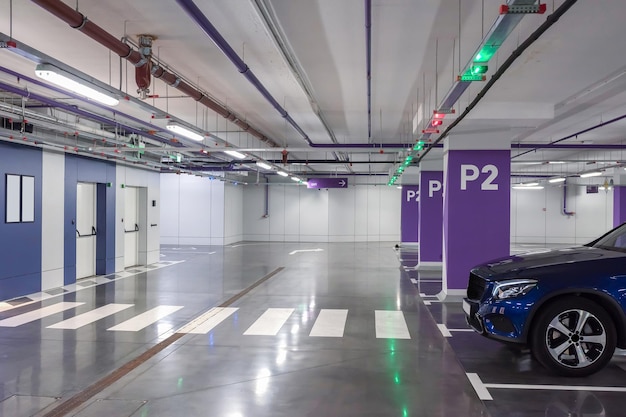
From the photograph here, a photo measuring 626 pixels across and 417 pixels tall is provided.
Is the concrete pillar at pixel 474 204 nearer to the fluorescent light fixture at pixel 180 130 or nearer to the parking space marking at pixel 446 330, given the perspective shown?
the parking space marking at pixel 446 330

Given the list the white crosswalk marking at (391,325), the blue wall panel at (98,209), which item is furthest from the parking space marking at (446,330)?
the blue wall panel at (98,209)

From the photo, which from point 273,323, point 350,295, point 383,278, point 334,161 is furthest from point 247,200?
point 273,323

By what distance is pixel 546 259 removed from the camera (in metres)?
5.05

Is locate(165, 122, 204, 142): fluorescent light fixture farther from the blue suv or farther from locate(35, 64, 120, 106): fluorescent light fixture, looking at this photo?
the blue suv

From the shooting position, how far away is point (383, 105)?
9.52 meters

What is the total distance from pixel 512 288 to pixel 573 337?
2.42 feet

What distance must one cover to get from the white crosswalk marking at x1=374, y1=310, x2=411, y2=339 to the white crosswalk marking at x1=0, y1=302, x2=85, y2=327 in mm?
5525

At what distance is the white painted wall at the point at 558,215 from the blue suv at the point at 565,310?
848 inches

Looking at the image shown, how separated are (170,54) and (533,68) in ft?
17.6

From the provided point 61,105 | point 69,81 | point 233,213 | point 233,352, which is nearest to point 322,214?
point 233,213

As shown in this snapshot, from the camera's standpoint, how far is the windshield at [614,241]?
5.17 metres

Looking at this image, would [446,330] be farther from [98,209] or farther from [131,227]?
[131,227]

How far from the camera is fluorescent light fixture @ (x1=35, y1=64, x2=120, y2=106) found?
463 cm

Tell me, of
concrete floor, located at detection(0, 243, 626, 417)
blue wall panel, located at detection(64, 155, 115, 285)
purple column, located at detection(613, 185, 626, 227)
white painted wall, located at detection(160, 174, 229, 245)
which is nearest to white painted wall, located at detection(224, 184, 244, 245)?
white painted wall, located at detection(160, 174, 229, 245)
